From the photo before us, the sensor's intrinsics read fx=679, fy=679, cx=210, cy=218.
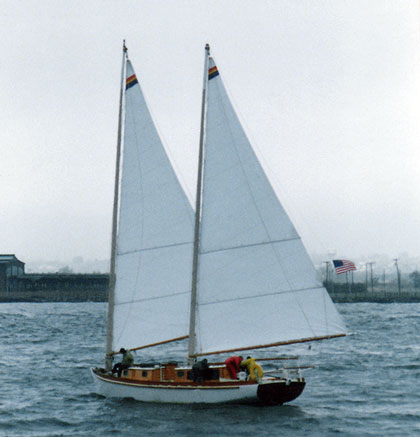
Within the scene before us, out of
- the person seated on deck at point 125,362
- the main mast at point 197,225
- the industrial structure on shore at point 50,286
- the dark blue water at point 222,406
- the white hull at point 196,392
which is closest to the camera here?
the dark blue water at point 222,406

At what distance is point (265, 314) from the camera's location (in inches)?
1083

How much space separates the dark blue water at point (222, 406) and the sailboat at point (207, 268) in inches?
34.5

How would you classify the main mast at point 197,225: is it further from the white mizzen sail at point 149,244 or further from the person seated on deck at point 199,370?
the white mizzen sail at point 149,244

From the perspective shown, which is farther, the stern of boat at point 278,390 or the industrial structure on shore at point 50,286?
the industrial structure on shore at point 50,286

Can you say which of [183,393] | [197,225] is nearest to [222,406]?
[183,393]

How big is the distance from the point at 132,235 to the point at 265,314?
23.3 ft

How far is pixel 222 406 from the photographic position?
27.7 metres

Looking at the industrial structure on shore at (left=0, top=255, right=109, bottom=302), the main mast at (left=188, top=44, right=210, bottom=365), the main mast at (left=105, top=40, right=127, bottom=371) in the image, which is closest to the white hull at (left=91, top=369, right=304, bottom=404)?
the main mast at (left=188, top=44, right=210, bottom=365)

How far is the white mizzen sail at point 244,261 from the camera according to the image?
27.0 metres

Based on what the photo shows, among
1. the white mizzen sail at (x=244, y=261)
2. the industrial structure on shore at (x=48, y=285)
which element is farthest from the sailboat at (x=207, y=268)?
the industrial structure on shore at (x=48, y=285)

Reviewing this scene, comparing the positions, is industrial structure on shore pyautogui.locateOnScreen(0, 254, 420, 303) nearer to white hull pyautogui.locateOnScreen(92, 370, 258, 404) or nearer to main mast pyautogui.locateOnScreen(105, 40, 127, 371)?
main mast pyautogui.locateOnScreen(105, 40, 127, 371)

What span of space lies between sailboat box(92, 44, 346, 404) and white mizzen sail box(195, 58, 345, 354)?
41mm

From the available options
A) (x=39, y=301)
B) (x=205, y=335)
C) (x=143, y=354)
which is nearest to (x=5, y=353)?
(x=143, y=354)

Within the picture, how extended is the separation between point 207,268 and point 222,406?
222 inches
